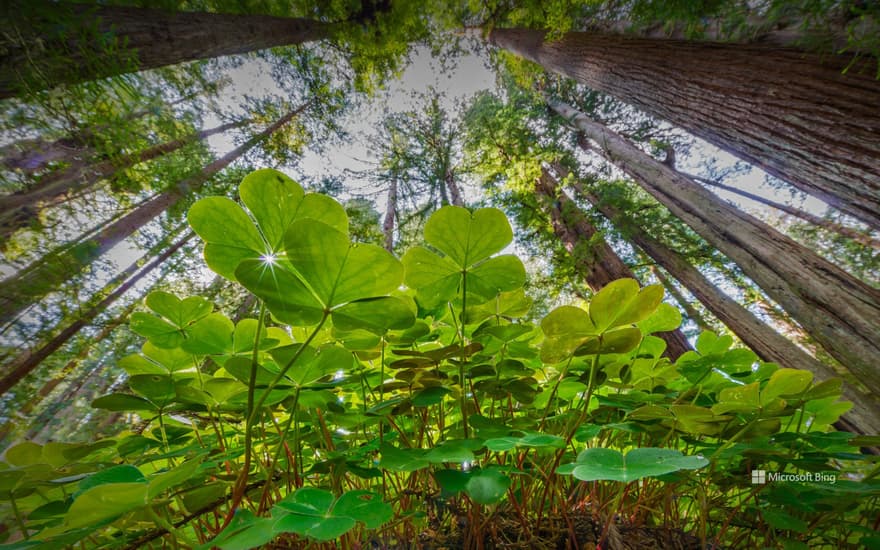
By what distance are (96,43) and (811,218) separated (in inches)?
425

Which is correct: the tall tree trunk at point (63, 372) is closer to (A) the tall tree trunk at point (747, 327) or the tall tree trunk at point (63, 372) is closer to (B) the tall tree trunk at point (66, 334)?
(B) the tall tree trunk at point (66, 334)

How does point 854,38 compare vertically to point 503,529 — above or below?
above

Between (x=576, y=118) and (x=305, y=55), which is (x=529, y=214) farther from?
(x=305, y=55)

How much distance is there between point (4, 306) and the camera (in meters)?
2.15

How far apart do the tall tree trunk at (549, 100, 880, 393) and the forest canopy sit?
0.03 metres

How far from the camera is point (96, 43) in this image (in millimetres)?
1794

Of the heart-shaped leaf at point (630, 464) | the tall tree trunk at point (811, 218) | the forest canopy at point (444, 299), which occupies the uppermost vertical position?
the tall tree trunk at point (811, 218)

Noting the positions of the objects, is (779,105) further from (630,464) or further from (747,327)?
(747,327)

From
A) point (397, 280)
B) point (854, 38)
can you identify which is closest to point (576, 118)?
point (854, 38)

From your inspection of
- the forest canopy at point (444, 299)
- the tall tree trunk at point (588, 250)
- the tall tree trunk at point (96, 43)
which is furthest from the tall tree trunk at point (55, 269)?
the tall tree trunk at point (588, 250)

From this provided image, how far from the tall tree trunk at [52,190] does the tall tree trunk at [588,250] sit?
5.06 m

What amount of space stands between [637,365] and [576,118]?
6.82 m

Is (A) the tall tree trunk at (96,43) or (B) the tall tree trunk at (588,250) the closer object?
(A) the tall tree trunk at (96,43)

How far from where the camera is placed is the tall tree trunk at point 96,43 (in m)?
1.59
